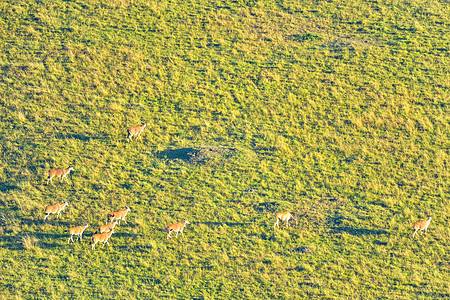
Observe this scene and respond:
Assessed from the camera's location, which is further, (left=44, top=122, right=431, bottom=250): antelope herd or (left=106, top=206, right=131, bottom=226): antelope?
(left=106, top=206, right=131, bottom=226): antelope

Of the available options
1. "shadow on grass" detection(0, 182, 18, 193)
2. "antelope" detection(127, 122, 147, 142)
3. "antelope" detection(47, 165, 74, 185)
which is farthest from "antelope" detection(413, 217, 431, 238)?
"shadow on grass" detection(0, 182, 18, 193)

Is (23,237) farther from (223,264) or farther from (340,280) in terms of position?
(340,280)

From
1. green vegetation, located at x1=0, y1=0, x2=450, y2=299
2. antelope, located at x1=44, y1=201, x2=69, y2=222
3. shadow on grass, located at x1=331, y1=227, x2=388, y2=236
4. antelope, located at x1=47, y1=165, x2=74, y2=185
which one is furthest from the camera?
antelope, located at x1=47, y1=165, x2=74, y2=185

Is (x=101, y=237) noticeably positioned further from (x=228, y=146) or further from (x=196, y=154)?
(x=228, y=146)

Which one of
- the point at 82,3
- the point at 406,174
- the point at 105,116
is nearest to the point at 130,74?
the point at 105,116

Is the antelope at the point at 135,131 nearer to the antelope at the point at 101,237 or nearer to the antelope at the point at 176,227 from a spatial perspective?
the antelope at the point at 101,237

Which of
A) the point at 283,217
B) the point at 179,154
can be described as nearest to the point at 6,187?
the point at 179,154

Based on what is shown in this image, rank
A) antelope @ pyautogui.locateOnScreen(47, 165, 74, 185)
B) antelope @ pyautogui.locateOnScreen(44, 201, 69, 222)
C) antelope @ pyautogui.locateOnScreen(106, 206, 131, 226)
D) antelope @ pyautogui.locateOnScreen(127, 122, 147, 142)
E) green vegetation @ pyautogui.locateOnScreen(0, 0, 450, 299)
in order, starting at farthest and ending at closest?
antelope @ pyautogui.locateOnScreen(127, 122, 147, 142)
antelope @ pyautogui.locateOnScreen(47, 165, 74, 185)
antelope @ pyautogui.locateOnScreen(44, 201, 69, 222)
antelope @ pyautogui.locateOnScreen(106, 206, 131, 226)
green vegetation @ pyautogui.locateOnScreen(0, 0, 450, 299)

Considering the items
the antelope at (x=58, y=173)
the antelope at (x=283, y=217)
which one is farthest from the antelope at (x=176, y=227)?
the antelope at (x=58, y=173)

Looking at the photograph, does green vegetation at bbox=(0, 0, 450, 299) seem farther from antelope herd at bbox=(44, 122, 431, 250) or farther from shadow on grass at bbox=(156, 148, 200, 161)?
antelope herd at bbox=(44, 122, 431, 250)
